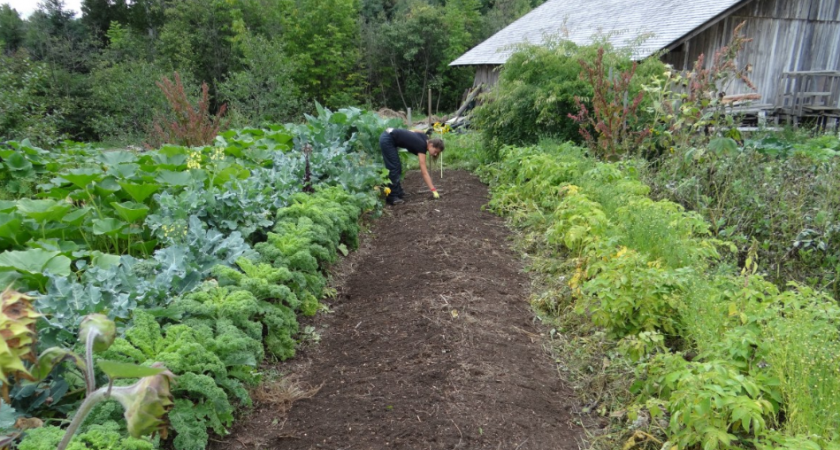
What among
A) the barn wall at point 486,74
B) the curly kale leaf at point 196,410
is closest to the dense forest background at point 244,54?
the barn wall at point 486,74

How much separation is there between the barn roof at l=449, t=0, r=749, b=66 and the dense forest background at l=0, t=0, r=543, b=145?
20.2 ft

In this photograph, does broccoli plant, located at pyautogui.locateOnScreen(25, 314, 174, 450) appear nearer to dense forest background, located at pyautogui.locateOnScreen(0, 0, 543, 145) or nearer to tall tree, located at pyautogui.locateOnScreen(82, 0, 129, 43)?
dense forest background, located at pyautogui.locateOnScreen(0, 0, 543, 145)

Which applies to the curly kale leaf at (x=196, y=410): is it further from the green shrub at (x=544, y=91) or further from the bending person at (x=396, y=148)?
the green shrub at (x=544, y=91)

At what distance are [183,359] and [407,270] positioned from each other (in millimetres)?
2620

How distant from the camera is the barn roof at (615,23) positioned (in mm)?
11375

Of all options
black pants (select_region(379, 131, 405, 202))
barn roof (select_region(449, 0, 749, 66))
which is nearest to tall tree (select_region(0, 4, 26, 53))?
barn roof (select_region(449, 0, 749, 66))

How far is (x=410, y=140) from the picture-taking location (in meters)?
7.36

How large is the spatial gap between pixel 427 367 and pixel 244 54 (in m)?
20.6

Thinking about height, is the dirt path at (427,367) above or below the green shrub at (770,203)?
below

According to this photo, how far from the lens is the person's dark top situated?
737cm

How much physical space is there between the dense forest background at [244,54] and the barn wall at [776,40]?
12.0 metres

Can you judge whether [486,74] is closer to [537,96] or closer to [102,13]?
[537,96]

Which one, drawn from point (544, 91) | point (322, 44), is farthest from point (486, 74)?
point (544, 91)

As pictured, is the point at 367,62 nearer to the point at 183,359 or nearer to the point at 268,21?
the point at 268,21
